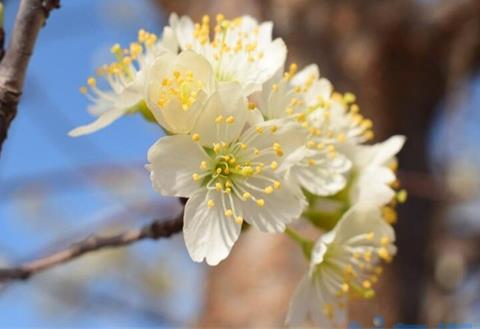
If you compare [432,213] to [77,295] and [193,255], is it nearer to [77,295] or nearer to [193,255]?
[77,295]

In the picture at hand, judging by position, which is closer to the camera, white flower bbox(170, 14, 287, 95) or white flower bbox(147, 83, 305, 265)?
white flower bbox(147, 83, 305, 265)

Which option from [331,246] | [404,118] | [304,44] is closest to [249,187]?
[331,246]

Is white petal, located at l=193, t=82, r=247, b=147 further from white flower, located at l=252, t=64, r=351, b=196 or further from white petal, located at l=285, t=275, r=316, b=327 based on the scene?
white petal, located at l=285, t=275, r=316, b=327

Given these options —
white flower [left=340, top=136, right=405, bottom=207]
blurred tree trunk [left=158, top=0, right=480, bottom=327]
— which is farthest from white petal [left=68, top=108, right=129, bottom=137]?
blurred tree trunk [left=158, top=0, right=480, bottom=327]

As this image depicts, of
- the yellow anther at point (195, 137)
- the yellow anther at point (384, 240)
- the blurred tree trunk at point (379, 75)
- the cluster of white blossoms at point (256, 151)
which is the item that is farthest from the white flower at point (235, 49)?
the blurred tree trunk at point (379, 75)

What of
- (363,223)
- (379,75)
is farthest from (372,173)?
(379,75)

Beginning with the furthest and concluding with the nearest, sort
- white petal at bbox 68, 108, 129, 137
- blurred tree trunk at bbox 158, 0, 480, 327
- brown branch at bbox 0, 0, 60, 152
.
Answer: blurred tree trunk at bbox 158, 0, 480, 327
white petal at bbox 68, 108, 129, 137
brown branch at bbox 0, 0, 60, 152

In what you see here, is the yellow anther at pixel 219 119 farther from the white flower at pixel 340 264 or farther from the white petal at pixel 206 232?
the white flower at pixel 340 264
